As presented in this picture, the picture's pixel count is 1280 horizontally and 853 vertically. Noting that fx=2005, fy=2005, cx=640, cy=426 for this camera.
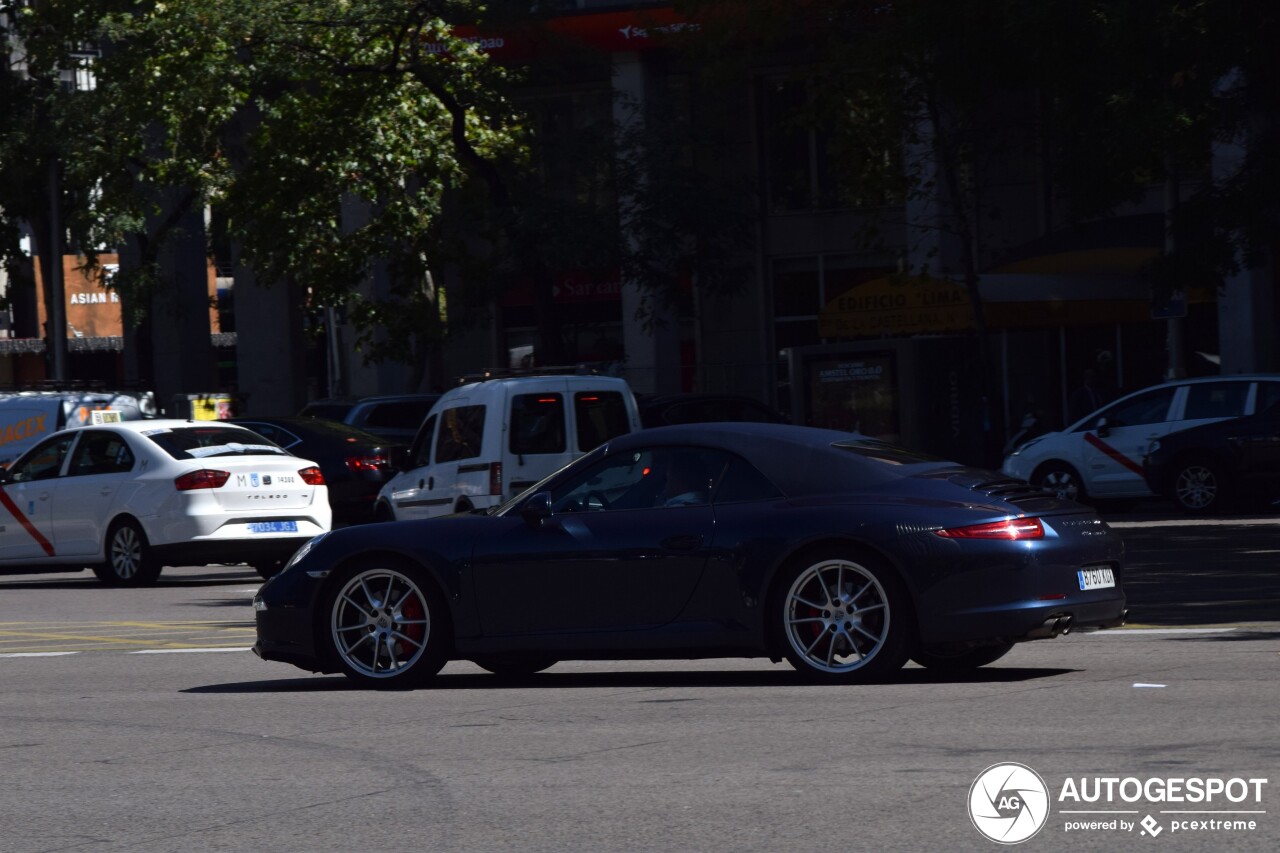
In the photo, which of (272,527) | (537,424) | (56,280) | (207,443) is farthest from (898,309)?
(56,280)

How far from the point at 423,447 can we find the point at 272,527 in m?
1.70

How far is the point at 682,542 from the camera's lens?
32.3ft

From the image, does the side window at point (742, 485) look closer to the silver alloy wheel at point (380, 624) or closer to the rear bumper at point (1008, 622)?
the rear bumper at point (1008, 622)

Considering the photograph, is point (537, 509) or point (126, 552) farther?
point (126, 552)

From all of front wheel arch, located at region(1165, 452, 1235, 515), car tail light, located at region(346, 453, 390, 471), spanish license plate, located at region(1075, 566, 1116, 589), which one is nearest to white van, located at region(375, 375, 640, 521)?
car tail light, located at region(346, 453, 390, 471)

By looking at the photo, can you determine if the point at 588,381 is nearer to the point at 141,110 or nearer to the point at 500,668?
the point at 500,668

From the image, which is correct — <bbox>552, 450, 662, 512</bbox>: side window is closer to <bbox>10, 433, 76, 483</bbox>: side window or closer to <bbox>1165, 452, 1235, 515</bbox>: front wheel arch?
<bbox>10, 433, 76, 483</bbox>: side window

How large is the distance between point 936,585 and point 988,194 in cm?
2990

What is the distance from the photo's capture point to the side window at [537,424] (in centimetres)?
1881

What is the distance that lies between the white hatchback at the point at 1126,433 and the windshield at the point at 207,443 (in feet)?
31.6

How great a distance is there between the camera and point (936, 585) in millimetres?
9375

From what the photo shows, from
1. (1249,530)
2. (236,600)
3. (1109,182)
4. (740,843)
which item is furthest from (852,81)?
(740,843)

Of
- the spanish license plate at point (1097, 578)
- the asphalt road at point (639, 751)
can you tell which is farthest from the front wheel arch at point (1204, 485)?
the spanish license plate at point (1097, 578)

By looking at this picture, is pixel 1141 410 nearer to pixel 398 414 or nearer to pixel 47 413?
pixel 398 414
